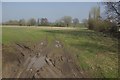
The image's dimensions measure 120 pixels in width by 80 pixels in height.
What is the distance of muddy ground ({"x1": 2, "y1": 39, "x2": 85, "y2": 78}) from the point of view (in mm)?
11484

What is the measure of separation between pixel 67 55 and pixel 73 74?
12.4 feet

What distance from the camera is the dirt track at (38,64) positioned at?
11492mm

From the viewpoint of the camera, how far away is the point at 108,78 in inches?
431

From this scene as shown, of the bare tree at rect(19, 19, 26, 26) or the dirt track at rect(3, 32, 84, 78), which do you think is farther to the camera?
the bare tree at rect(19, 19, 26, 26)

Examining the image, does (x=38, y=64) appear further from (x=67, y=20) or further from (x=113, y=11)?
(x=67, y=20)

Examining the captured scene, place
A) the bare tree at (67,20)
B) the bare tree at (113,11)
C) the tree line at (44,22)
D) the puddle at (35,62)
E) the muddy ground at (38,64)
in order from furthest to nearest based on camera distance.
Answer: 1. the bare tree at (67,20)
2. the tree line at (44,22)
3. the bare tree at (113,11)
4. the puddle at (35,62)
5. the muddy ground at (38,64)

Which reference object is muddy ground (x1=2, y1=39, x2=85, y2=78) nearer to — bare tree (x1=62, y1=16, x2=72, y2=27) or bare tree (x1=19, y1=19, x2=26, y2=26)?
bare tree (x1=19, y1=19, x2=26, y2=26)

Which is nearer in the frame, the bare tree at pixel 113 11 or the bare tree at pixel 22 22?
the bare tree at pixel 113 11

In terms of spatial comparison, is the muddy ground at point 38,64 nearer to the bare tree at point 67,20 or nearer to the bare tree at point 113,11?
the bare tree at point 113,11

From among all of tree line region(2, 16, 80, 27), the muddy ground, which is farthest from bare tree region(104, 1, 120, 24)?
tree line region(2, 16, 80, 27)

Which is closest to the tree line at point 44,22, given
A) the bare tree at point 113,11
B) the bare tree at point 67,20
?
the bare tree at point 67,20

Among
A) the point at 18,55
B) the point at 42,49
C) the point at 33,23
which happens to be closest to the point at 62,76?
the point at 18,55

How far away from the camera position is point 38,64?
13.5 metres

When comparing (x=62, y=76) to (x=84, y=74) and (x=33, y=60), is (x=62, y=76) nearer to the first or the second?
(x=84, y=74)
